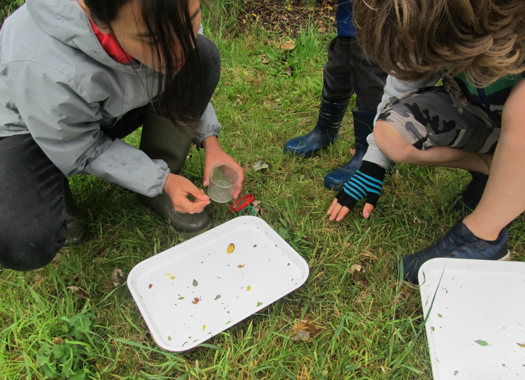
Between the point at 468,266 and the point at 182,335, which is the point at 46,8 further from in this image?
the point at 468,266

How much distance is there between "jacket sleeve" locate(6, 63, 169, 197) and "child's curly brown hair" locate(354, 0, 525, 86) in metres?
0.72

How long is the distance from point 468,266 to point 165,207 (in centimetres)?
101

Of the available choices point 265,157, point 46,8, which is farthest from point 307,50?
point 46,8

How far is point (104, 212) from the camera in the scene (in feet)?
5.06

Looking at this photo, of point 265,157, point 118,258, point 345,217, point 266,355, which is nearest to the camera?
point 266,355

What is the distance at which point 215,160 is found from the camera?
4.77 ft

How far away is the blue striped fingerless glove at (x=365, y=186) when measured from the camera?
1448mm

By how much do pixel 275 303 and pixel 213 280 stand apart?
0.21 metres

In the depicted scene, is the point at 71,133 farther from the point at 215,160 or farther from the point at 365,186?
the point at 365,186

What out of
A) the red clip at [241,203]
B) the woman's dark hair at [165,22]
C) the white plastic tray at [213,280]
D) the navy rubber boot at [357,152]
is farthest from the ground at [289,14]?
the woman's dark hair at [165,22]

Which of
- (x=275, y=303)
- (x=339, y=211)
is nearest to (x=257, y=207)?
(x=339, y=211)

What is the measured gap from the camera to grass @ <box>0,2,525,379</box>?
3.63 feet

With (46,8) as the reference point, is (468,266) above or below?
below

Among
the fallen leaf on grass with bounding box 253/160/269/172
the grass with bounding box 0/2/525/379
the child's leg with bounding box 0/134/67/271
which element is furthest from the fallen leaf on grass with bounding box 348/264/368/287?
the child's leg with bounding box 0/134/67/271
